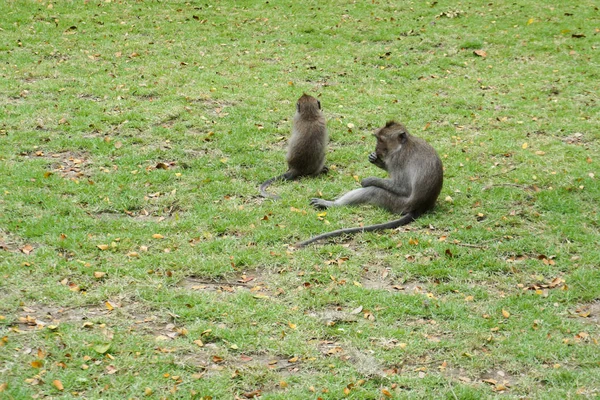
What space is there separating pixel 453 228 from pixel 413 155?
3.20 feet

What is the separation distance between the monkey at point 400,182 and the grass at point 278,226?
0.20 meters

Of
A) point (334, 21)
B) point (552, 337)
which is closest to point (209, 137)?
point (552, 337)

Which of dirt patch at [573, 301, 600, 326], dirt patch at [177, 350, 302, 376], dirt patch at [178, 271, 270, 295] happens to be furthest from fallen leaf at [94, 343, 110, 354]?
dirt patch at [573, 301, 600, 326]

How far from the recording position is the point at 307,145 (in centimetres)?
927

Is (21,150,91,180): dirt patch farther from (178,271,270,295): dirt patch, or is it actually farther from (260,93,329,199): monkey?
(178,271,270,295): dirt patch

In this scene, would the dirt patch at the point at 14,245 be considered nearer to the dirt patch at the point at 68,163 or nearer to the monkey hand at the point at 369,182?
the dirt patch at the point at 68,163

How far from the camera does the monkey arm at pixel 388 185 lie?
330 inches

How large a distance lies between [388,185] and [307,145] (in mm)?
1352

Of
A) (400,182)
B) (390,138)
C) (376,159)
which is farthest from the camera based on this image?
(376,159)

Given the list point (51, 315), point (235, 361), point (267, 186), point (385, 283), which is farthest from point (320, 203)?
point (51, 315)

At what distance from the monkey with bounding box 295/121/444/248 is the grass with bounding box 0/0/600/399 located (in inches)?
7.8

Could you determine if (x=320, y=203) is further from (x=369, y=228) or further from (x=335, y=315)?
(x=335, y=315)

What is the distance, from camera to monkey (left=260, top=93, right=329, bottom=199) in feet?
30.5

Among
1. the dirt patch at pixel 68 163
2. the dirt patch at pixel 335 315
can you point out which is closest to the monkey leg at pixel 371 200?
the dirt patch at pixel 335 315
